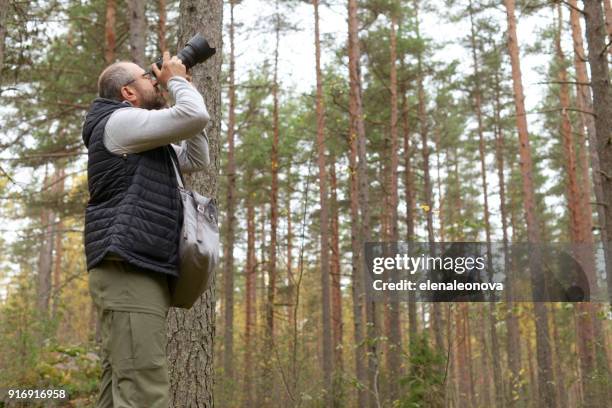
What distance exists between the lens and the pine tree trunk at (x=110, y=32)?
437 inches

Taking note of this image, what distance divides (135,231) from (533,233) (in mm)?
12294

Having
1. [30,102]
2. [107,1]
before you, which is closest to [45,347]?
[30,102]

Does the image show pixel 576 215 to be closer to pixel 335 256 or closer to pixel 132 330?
pixel 335 256

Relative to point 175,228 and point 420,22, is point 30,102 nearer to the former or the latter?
point 175,228

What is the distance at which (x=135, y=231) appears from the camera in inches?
96.7

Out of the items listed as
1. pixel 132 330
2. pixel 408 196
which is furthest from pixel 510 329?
pixel 132 330

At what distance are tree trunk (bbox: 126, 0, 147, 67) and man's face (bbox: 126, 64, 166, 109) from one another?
6.66 metres

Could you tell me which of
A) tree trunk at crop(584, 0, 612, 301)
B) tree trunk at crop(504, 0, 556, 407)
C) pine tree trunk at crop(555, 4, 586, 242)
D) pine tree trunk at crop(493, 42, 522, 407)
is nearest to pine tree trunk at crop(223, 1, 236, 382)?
pine tree trunk at crop(493, 42, 522, 407)

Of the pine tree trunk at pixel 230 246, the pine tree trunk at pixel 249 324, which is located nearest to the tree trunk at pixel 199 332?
the pine tree trunk at pixel 249 324

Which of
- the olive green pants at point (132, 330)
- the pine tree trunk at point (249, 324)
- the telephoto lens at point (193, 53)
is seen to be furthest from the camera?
the pine tree trunk at point (249, 324)

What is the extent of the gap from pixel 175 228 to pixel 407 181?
641 inches

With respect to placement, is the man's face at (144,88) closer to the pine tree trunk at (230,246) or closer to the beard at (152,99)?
the beard at (152,99)

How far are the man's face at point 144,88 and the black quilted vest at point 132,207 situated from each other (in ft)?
0.41

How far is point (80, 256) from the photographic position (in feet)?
98.1
